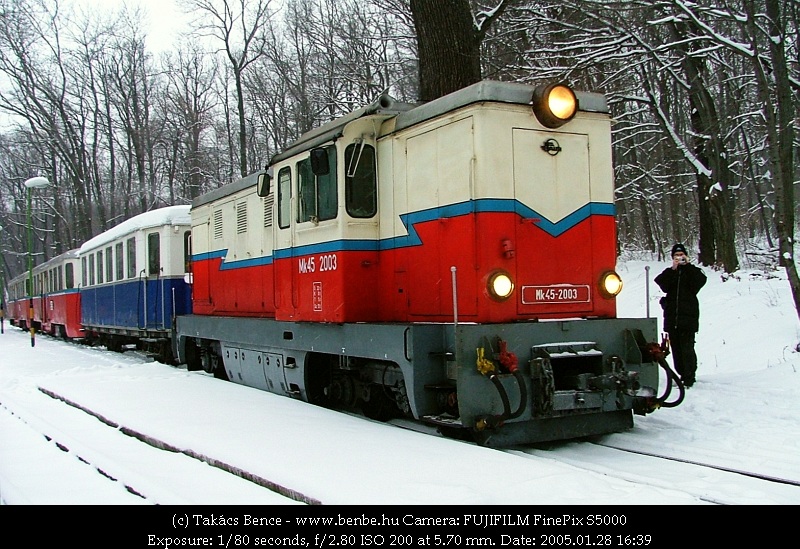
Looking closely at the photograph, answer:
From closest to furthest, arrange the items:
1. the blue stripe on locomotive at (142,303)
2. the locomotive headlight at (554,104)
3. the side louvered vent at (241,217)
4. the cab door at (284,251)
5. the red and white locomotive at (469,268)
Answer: the red and white locomotive at (469,268) < the locomotive headlight at (554,104) < the cab door at (284,251) < the side louvered vent at (241,217) < the blue stripe on locomotive at (142,303)

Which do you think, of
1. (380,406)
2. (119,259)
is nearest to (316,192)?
(380,406)

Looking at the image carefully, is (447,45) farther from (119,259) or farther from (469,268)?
(119,259)

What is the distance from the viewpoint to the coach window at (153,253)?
1457cm

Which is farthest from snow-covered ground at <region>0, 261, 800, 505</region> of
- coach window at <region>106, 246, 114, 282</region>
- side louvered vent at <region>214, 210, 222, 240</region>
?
coach window at <region>106, 246, 114, 282</region>

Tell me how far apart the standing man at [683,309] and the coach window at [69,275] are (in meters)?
19.2

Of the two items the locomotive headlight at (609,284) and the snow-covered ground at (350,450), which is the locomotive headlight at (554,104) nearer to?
the locomotive headlight at (609,284)

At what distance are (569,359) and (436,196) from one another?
190 centimetres

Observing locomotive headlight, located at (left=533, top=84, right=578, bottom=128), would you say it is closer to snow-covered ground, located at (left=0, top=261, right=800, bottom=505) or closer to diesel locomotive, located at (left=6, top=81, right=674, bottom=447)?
diesel locomotive, located at (left=6, top=81, right=674, bottom=447)

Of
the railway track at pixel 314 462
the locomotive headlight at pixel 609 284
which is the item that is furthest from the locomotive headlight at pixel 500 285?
the railway track at pixel 314 462

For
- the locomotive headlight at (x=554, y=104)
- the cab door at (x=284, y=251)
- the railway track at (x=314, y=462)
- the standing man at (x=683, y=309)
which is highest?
the locomotive headlight at (x=554, y=104)

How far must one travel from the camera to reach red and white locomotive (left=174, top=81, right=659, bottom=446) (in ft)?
19.1

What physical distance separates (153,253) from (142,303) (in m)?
1.13

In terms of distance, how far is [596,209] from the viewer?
6633 millimetres
